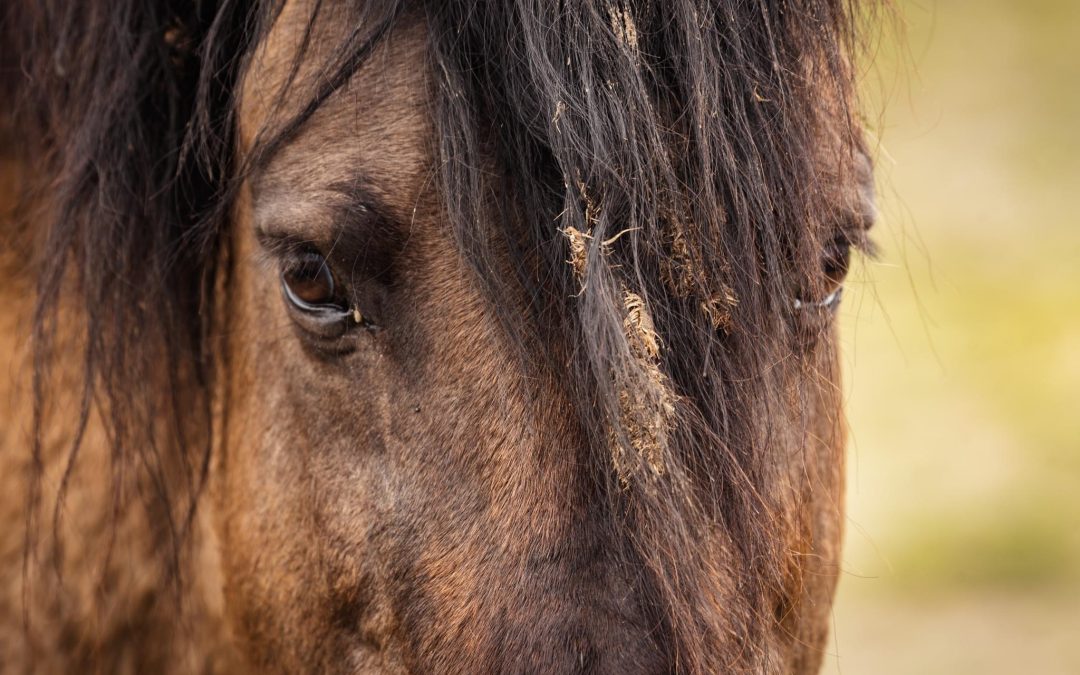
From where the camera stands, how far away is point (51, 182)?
193 centimetres

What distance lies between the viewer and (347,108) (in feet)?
5.07

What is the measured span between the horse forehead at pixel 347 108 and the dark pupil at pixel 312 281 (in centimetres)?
11

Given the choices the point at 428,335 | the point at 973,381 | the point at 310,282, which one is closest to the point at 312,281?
the point at 310,282

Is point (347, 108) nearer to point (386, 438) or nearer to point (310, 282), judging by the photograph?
point (310, 282)

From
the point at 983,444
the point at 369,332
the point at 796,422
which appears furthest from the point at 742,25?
the point at 983,444

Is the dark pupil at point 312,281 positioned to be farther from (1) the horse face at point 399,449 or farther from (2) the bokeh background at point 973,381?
(2) the bokeh background at point 973,381

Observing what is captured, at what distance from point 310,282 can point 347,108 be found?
0.84 ft

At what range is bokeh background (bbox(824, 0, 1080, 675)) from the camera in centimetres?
487

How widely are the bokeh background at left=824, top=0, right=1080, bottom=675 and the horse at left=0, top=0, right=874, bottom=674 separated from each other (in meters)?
0.47

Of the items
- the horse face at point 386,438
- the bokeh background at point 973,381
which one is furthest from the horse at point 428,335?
the bokeh background at point 973,381

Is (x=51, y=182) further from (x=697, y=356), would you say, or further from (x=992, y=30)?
(x=992, y=30)

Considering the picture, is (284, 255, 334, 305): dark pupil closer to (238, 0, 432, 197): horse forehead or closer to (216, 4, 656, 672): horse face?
(216, 4, 656, 672): horse face

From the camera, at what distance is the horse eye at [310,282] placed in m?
1.56

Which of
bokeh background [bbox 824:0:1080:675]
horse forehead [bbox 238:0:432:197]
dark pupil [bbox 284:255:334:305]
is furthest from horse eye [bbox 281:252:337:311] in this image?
bokeh background [bbox 824:0:1080:675]
